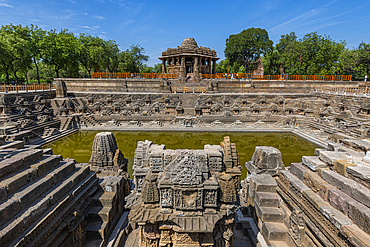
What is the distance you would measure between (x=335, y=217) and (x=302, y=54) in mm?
43648

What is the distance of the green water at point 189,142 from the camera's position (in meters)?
12.4

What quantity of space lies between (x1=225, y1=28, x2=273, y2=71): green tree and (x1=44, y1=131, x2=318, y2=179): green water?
30995 mm

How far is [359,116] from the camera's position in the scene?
1639 centimetres

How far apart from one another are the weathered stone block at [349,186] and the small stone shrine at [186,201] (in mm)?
2085

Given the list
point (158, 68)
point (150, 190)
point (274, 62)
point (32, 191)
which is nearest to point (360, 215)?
point (150, 190)

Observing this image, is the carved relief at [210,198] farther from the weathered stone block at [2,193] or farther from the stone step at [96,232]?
the weathered stone block at [2,193]

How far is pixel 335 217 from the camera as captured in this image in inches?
129

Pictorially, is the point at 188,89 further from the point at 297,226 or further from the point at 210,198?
the point at 297,226

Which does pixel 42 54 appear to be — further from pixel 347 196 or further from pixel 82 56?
pixel 347 196

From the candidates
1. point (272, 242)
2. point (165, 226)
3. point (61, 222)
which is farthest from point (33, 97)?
point (272, 242)

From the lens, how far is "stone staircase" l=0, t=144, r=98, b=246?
3.44m

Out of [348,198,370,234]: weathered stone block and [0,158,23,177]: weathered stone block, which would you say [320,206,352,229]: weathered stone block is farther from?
[0,158,23,177]: weathered stone block

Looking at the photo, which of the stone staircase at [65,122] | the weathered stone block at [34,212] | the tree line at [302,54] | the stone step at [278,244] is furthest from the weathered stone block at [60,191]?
the tree line at [302,54]

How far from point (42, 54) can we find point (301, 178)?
128 ft
